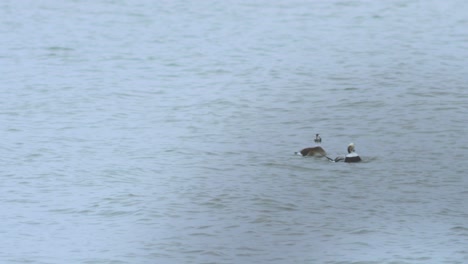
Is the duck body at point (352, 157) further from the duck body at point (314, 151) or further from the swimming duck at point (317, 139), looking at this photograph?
the swimming duck at point (317, 139)

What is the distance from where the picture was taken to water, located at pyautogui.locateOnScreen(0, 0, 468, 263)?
46.3 feet

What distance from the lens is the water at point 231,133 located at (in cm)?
1412

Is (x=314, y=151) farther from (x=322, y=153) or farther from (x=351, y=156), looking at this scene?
(x=351, y=156)

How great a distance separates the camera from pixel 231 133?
1966cm

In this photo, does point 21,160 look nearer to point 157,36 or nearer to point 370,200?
point 370,200

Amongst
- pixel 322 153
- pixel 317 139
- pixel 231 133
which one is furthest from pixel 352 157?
pixel 231 133

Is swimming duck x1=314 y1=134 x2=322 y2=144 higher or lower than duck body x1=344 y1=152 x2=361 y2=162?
higher

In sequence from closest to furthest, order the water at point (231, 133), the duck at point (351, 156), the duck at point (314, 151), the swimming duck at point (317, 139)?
1. the water at point (231, 133)
2. the duck at point (351, 156)
3. the duck at point (314, 151)
4. the swimming duck at point (317, 139)

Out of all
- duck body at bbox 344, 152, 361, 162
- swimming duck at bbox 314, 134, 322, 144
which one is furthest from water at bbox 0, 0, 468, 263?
swimming duck at bbox 314, 134, 322, 144

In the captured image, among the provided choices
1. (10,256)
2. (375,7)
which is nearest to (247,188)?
(10,256)

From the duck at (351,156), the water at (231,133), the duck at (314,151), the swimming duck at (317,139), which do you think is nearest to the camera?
the water at (231,133)

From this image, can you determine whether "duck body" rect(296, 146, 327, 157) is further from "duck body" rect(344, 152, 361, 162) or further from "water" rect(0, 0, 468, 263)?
"duck body" rect(344, 152, 361, 162)

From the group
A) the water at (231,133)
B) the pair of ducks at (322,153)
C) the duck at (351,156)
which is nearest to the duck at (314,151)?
the pair of ducks at (322,153)

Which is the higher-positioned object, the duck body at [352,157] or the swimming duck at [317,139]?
the swimming duck at [317,139]
